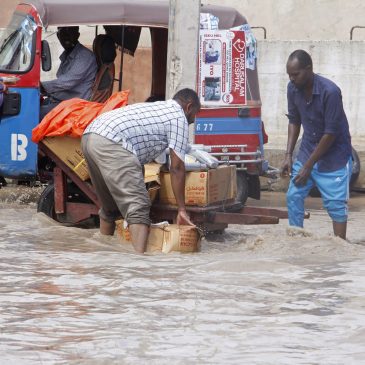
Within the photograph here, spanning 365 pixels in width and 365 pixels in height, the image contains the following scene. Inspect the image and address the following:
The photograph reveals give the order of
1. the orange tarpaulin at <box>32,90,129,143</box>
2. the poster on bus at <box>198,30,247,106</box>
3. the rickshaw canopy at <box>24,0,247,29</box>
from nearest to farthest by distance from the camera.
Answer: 1. the orange tarpaulin at <box>32,90,129,143</box>
2. the rickshaw canopy at <box>24,0,247,29</box>
3. the poster on bus at <box>198,30,247,106</box>

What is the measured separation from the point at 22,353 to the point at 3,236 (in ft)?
14.1

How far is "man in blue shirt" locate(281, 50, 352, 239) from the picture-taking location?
29.9ft

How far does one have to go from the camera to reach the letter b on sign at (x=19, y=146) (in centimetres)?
1105

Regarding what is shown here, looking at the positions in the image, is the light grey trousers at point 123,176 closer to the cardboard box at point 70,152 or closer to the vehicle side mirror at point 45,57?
the cardboard box at point 70,152

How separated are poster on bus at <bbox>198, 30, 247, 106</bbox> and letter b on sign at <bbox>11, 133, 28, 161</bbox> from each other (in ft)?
7.84

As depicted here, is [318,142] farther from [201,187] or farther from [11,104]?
[11,104]

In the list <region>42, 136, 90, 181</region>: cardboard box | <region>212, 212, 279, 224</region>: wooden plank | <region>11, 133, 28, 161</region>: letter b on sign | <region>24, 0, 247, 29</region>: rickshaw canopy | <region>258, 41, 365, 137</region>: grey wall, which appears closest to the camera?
<region>212, 212, 279, 224</region>: wooden plank

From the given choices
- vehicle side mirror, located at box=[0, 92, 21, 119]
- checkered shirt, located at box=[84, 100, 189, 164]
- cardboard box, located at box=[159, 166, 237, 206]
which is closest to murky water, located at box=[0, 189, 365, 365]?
cardboard box, located at box=[159, 166, 237, 206]

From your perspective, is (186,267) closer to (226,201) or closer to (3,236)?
(226,201)

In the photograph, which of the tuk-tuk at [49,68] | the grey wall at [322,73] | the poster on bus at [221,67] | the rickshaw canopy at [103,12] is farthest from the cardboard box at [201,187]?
the grey wall at [322,73]

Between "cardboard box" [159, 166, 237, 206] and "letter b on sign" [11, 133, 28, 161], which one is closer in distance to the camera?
"cardboard box" [159, 166, 237, 206]

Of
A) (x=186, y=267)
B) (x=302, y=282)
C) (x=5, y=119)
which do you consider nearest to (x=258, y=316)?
(x=302, y=282)

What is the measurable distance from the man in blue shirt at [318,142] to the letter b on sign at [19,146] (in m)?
2.87

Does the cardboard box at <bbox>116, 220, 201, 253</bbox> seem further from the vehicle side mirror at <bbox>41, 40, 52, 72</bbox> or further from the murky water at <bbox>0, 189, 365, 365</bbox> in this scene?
the vehicle side mirror at <bbox>41, 40, 52, 72</bbox>
